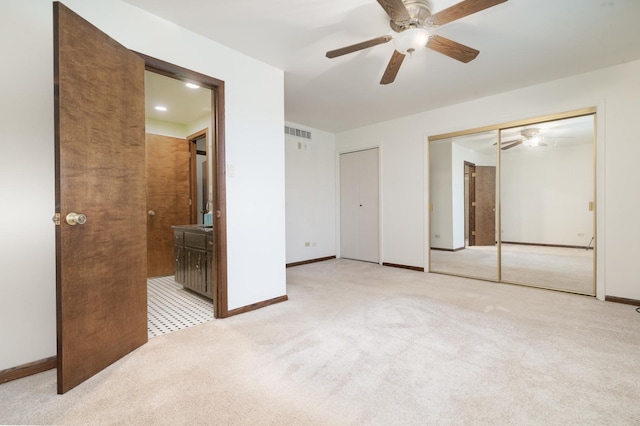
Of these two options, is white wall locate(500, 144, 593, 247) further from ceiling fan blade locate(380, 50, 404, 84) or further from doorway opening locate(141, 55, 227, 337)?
doorway opening locate(141, 55, 227, 337)

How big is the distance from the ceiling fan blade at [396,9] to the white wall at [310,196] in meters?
3.22

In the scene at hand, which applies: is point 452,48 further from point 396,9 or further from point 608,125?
point 608,125

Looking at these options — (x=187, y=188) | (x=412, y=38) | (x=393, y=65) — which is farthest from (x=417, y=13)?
(x=187, y=188)

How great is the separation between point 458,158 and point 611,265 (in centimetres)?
312

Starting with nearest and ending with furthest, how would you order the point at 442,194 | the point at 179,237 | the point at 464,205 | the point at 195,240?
1. the point at 195,240
2. the point at 179,237
3. the point at 464,205
4. the point at 442,194


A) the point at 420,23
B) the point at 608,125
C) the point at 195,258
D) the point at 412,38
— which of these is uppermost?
the point at 420,23

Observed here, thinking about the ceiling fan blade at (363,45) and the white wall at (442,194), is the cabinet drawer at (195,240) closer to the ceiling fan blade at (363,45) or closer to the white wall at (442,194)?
the ceiling fan blade at (363,45)

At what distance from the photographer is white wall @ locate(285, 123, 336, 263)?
496 cm

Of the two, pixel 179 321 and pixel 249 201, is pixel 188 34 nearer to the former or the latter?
pixel 249 201

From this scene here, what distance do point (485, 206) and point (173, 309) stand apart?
16.9 feet

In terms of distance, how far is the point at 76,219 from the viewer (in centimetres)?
156

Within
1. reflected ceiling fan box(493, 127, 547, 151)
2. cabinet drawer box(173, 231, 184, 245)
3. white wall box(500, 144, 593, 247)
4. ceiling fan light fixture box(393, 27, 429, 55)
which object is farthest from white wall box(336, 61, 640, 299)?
cabinet drawer box(173, 231, 184, 245)

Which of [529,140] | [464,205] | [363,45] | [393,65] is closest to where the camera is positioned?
[363,45]

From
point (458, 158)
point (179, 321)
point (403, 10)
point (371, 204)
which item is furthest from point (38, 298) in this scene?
point (458, 158)
